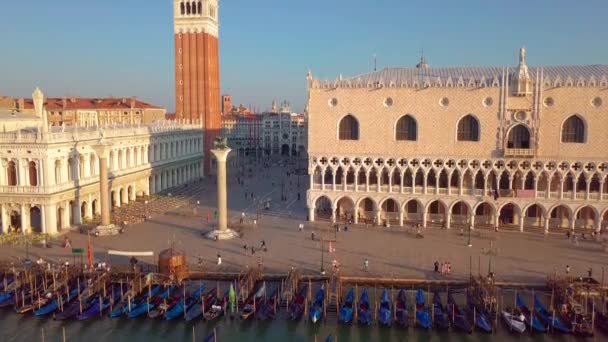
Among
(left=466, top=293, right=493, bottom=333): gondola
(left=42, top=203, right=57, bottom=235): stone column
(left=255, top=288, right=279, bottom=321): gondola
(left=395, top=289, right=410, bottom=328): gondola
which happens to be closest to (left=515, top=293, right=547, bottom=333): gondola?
(left=466, top=293, right=493, bottom=333): gondola

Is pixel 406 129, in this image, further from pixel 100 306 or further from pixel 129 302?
pixel 100 306

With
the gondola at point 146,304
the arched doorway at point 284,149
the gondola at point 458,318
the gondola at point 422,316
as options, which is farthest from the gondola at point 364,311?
the arched doorway at point 284,149

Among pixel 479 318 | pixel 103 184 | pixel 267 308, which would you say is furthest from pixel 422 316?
pixel 103 184

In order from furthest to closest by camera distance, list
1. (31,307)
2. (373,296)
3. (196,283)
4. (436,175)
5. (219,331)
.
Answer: (436,175) → (196,283) → (373,296) → (31,307) → (219,331)

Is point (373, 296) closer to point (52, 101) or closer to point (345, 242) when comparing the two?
point (345, 242)

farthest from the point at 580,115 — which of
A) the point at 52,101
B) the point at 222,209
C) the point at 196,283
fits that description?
the point at 52,101

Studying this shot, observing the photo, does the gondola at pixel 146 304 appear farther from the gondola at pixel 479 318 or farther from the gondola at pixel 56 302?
the gondola at pixel 479 318
